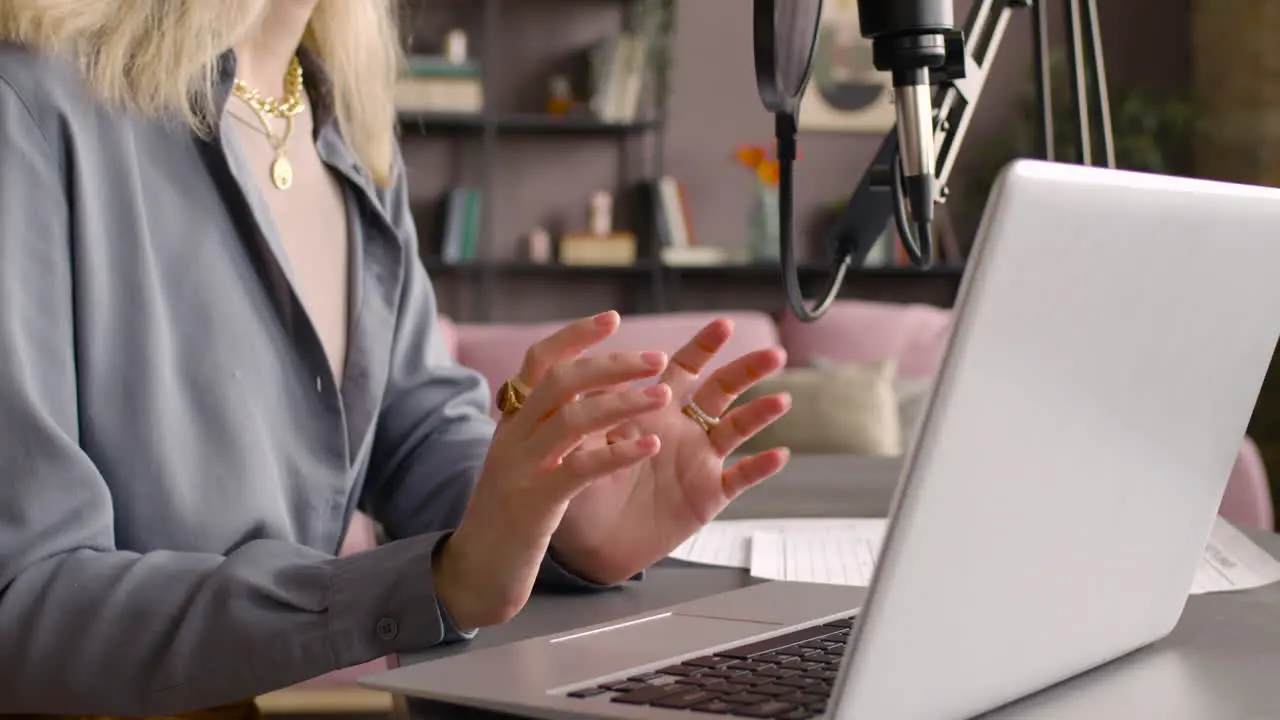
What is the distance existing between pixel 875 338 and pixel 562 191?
1468 mm

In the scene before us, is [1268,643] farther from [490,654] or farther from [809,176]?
[809,176]

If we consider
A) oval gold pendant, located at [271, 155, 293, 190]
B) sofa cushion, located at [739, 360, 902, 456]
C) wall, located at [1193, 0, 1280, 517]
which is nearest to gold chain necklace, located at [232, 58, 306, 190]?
oval gold pendant, located at [271, 155, 293, 190]

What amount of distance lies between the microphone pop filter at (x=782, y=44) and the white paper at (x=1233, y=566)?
1.31 ft

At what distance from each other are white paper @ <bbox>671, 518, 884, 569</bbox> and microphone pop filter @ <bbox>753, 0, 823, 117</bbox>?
436mm

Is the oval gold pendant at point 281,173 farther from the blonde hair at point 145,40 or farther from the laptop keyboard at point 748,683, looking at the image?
the laptop keyboard at point 748,683

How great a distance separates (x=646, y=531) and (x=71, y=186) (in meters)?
0.45

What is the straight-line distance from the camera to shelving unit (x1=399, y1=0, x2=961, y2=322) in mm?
4727

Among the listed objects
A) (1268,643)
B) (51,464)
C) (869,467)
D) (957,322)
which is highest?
(957,322)

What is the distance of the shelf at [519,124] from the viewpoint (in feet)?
14.8

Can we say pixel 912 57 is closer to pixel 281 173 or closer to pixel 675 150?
pixel 281 173

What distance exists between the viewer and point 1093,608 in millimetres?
602

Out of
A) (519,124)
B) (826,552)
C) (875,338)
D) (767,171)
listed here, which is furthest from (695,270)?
(826,552)

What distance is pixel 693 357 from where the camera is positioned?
81 cm

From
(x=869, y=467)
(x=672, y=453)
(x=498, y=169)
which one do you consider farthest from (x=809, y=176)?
(x=672, y=453)
